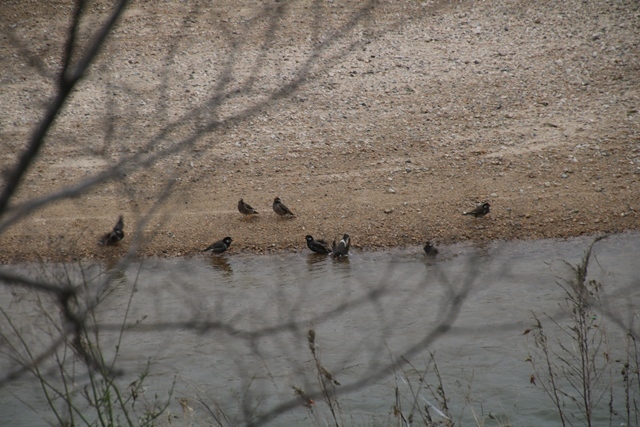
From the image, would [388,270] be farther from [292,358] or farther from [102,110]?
[102,110]

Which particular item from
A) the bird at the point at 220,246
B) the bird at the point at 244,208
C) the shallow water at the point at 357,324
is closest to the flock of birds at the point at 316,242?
the bird at the point at 220,246

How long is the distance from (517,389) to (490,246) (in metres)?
3.24

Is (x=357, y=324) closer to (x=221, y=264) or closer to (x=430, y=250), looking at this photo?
(x=430, y=250)

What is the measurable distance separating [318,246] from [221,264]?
115 centimetres

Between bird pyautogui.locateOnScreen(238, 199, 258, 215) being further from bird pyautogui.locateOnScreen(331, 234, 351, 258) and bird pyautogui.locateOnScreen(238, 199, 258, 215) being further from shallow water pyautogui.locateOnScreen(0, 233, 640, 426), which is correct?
bird pyautogui.locateOnScreen(331, 234, 351, 258)

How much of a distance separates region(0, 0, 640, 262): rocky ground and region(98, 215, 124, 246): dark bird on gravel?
0.34 feet

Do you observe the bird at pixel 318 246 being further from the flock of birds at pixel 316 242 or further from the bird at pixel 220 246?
the bird at pixel 220 246

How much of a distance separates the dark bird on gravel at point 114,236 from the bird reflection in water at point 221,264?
3.63 ft

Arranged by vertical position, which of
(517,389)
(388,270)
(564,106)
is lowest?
(517,389)

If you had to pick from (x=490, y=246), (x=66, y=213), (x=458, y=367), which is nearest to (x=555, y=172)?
(x=490, y=246)

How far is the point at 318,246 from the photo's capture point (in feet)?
31.8

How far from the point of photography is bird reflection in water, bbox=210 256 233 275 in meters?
9.60

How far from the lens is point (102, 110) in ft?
43.4

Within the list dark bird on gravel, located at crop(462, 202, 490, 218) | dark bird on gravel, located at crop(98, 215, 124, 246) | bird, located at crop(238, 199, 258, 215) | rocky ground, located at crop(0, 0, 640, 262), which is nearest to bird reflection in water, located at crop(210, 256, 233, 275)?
rocky ground, located at crop(0, 0, 640, 262)
